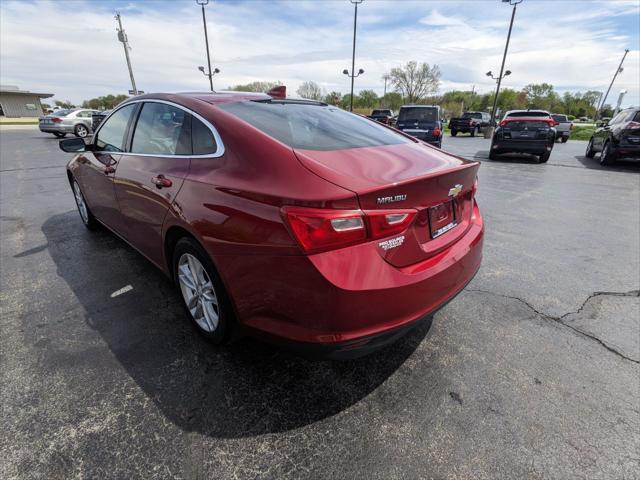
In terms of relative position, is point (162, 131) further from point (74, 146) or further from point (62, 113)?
point (62, 113)

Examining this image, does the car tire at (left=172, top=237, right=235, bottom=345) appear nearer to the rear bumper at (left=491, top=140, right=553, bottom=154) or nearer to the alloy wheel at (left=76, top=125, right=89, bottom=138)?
the rear bumper at (left=491, top=140, right=553, bottom=154)

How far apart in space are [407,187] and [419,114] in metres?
12.8

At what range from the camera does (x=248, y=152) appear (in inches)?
72.5

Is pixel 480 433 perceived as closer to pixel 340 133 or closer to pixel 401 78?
pixel 340 133

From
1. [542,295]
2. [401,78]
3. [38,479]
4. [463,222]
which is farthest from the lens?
[401,78]

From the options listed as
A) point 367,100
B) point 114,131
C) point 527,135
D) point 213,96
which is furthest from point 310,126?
point 367,100

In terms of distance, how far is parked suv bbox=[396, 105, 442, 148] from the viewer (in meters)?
12.6

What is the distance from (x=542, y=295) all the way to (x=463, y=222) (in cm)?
143

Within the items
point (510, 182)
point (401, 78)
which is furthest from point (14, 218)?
point (401, 78)

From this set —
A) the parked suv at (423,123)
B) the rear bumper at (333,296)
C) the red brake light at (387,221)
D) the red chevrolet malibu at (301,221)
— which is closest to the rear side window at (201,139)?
the red chevrolet malibu at (301,221)

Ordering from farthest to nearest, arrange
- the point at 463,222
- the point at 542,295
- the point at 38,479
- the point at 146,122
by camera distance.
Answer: the point at 542,295 → the point at 146,122 → the point at 463,222 → the point at 38,479

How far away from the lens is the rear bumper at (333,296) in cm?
156

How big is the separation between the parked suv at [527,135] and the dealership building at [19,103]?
62.9m

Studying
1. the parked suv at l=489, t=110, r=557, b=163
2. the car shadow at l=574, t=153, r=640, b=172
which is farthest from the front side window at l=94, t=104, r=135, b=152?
the car shadow at l=574, t=153, r=640, b=172
